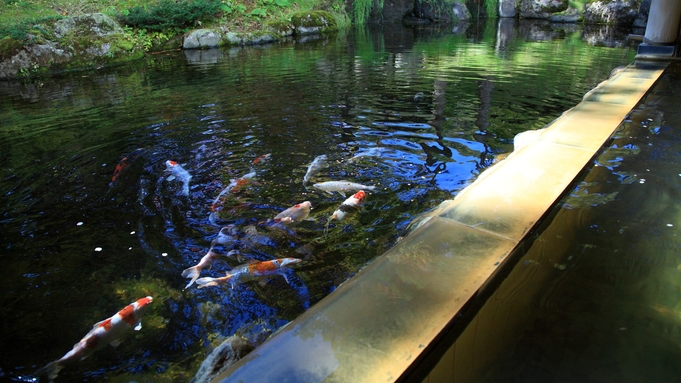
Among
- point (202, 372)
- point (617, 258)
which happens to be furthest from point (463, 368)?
point (202, 372)

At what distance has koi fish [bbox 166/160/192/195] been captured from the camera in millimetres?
5773

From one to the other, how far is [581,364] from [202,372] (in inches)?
88.9

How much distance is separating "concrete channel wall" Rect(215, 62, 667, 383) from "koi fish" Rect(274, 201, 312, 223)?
5.47ft

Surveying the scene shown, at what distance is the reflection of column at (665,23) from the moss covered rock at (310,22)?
17840mm

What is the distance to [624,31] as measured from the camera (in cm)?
2288

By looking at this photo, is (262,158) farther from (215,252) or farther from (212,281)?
(212,281)

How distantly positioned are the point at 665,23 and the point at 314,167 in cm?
1074

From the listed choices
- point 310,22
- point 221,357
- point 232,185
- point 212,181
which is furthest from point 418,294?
point 310,22

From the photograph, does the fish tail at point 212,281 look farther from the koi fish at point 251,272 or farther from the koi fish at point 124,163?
the koi fish at point 124,163

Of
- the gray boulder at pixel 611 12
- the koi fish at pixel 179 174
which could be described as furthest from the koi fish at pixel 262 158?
the gray boulder at pixel 611 12

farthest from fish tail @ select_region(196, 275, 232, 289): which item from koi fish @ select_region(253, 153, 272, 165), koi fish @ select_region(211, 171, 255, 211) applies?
koi fish @ select_region(253, 153, 272, 165)

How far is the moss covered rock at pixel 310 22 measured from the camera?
25.3 m

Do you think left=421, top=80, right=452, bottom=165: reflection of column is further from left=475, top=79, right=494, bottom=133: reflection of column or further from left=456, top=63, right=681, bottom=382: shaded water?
left=456, top=63, right=681, bottom=382: shaded water

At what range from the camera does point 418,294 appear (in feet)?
8.30
